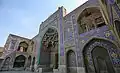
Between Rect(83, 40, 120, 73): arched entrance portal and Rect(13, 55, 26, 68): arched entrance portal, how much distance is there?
15227 mm

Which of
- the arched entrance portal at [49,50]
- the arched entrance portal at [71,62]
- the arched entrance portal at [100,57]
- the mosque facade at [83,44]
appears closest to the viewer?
the arched entrance portal at [100,57]

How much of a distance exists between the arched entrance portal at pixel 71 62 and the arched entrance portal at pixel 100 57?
4.18 ft

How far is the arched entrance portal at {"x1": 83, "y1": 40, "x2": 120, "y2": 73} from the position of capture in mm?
5129

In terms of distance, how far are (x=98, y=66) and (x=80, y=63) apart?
1496mm

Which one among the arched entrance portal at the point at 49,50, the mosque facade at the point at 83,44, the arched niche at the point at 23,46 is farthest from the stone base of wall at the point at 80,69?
the arched niche at the point at 23,46

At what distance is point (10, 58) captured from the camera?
15.3 meters

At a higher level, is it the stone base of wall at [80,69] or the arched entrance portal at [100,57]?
the arched entrance portal at [100,57]

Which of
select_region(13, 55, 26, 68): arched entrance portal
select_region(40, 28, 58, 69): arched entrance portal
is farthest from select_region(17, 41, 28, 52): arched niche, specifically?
select_region(40, 28, 58, 69): arched entrance portal

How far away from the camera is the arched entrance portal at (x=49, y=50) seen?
1304 centimetres

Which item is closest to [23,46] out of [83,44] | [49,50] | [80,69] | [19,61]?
[19,61]

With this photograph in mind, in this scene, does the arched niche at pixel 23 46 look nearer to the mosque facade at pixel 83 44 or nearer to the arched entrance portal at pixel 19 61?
the arched entrance portal at pixel 19 61

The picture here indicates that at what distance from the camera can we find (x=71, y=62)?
782cm

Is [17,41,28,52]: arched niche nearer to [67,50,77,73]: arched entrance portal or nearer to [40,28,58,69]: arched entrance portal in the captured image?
[40,28,58,69]: arched entrance portal

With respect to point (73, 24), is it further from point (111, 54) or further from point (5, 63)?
point (5, 63)
